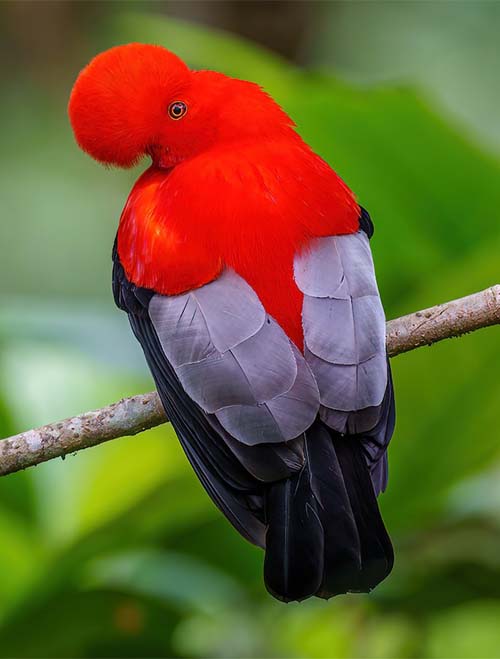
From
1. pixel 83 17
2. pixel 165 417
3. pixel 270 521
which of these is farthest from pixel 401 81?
pixel 83 17

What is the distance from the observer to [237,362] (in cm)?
253

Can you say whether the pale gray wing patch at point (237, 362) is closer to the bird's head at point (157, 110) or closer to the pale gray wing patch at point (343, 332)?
the pale gray wing patch at point (343, 332)

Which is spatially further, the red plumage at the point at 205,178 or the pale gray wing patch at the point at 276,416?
the red plumage at the point at 205,178

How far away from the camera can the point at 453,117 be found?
169 inches

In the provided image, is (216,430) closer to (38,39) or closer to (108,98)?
(108,98)

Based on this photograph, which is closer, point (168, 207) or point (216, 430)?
point (216, 430)

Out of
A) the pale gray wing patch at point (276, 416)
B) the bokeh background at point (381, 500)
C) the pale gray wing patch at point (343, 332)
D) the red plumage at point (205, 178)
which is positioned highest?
the red plumage at point (205, 178)

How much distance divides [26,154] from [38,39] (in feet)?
4.75

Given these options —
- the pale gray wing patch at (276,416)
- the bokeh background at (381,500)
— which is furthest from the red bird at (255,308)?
the bokeh background at (381,500)

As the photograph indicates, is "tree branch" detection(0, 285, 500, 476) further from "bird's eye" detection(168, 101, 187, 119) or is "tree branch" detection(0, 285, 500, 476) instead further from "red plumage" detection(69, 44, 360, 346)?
"bird's eye" detection(168, 101, 187, 119)

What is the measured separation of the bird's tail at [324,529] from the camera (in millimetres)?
2365

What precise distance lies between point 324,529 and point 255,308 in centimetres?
58

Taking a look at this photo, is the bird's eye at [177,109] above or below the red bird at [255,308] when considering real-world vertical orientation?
above

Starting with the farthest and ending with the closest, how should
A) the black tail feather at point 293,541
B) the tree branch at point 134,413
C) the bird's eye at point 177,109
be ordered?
the bird's eye at point 177,109, the tree branch at point 134,413, the black tail feather at point 293,541
